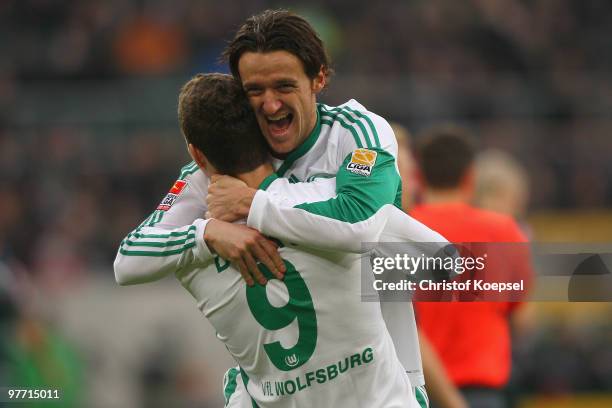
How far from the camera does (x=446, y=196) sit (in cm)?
602

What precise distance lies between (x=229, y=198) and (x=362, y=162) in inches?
17.7

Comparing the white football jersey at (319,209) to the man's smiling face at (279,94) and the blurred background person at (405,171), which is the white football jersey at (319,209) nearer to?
the man's smiling face at (279,94)

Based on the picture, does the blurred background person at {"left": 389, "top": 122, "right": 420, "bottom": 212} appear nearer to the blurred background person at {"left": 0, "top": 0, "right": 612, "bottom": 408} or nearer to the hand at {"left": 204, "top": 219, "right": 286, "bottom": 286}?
the hand at {"left": 204, "top": 219, "right": 286, "bottom": 286}

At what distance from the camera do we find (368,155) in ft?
12.3

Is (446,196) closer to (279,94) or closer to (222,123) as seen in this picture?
(279,94)

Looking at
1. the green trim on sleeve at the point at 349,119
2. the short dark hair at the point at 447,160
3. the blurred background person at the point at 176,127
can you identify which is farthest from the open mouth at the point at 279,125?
the blurred background person at the point at 176,127

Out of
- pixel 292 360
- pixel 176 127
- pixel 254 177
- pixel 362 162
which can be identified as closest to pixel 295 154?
pixel 254 177

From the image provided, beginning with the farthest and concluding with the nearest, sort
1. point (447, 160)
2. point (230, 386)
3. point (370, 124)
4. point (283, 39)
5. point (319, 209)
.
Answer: point (447, 160) < point (230, 386) < point (370, 124) < point (283, 39) < point (319, 209)

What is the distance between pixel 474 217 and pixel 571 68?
30.1 feet

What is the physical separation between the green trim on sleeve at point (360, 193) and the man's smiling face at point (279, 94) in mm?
220

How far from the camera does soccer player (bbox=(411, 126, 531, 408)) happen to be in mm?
5801

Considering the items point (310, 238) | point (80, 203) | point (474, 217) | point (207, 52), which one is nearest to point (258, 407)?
point (310, 238)

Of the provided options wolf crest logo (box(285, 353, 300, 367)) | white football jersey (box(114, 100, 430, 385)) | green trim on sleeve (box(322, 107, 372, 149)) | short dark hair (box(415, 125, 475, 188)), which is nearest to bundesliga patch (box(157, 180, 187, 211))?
white football jersey (box(114, 100, 430, 385))

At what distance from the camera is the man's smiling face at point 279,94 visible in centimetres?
377
